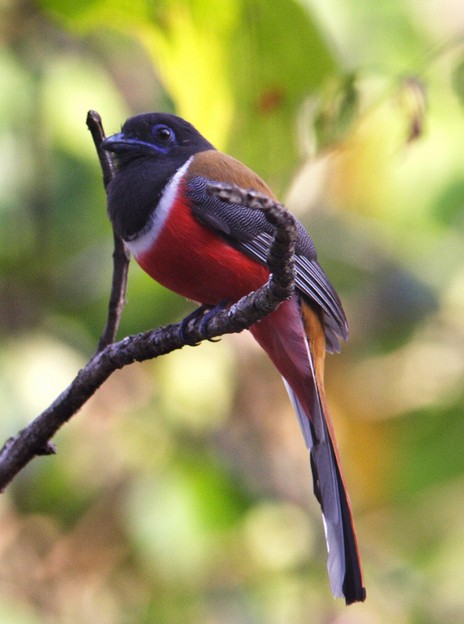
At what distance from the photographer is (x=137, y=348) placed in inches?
81.8

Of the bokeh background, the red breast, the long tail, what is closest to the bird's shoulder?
the red breast

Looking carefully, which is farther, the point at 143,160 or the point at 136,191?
the point at 143,160

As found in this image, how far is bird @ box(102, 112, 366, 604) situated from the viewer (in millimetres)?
2590

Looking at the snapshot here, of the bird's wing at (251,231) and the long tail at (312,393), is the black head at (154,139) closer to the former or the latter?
the bird's wing at (251,231)

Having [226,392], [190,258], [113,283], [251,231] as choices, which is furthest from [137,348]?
[226,392]

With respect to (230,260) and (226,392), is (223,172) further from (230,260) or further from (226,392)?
(226,392)

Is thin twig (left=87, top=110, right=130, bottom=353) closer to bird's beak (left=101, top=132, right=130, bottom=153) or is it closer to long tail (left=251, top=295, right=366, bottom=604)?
bird's beak (left=101, top=132, right=130, bottom=153)

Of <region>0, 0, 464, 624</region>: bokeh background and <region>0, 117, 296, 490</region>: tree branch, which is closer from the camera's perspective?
<region>0, 117, 296, 490</region>: tree branch

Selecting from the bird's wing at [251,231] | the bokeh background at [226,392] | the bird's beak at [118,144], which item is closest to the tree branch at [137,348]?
the bird's wing at [251,231]

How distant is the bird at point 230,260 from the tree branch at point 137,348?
1.28 ft

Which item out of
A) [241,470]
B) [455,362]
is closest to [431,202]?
[455,362]

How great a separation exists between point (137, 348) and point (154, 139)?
1053 millimetres

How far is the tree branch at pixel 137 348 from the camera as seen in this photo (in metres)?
1.77

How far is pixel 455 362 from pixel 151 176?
2235mm
